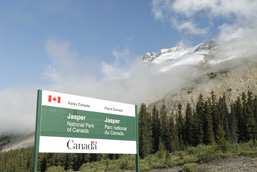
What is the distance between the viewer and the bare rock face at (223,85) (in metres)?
118

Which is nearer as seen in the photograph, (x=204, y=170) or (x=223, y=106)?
(x=204, y=170)

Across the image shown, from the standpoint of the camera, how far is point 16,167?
108562 millimetres

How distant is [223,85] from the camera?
123m

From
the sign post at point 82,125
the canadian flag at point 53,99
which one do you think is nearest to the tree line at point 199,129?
the sign post at point 82,125

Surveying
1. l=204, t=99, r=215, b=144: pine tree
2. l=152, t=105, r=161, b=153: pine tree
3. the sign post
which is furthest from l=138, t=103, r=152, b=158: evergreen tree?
the sign post

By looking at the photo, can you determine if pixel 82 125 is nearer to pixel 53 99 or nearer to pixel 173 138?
pixel 53 99

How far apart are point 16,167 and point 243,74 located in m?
119

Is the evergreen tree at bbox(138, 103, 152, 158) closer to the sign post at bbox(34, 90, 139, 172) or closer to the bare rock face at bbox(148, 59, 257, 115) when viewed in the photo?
the bare rock face at bbox(148, 59, 257, 115)

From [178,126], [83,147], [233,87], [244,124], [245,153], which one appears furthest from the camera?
[233,87]

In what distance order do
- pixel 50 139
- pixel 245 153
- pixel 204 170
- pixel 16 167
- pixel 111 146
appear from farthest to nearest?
1. pixel 16 167
2. pixel 245 153
3. pixel 204 170
4. pixel 111 146
5. pixel 50 139

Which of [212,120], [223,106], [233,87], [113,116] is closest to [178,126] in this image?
[212,120]

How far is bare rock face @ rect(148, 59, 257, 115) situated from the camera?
11750cm

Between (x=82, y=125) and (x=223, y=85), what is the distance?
4825 inches

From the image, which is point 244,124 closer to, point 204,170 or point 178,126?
point 178,126
